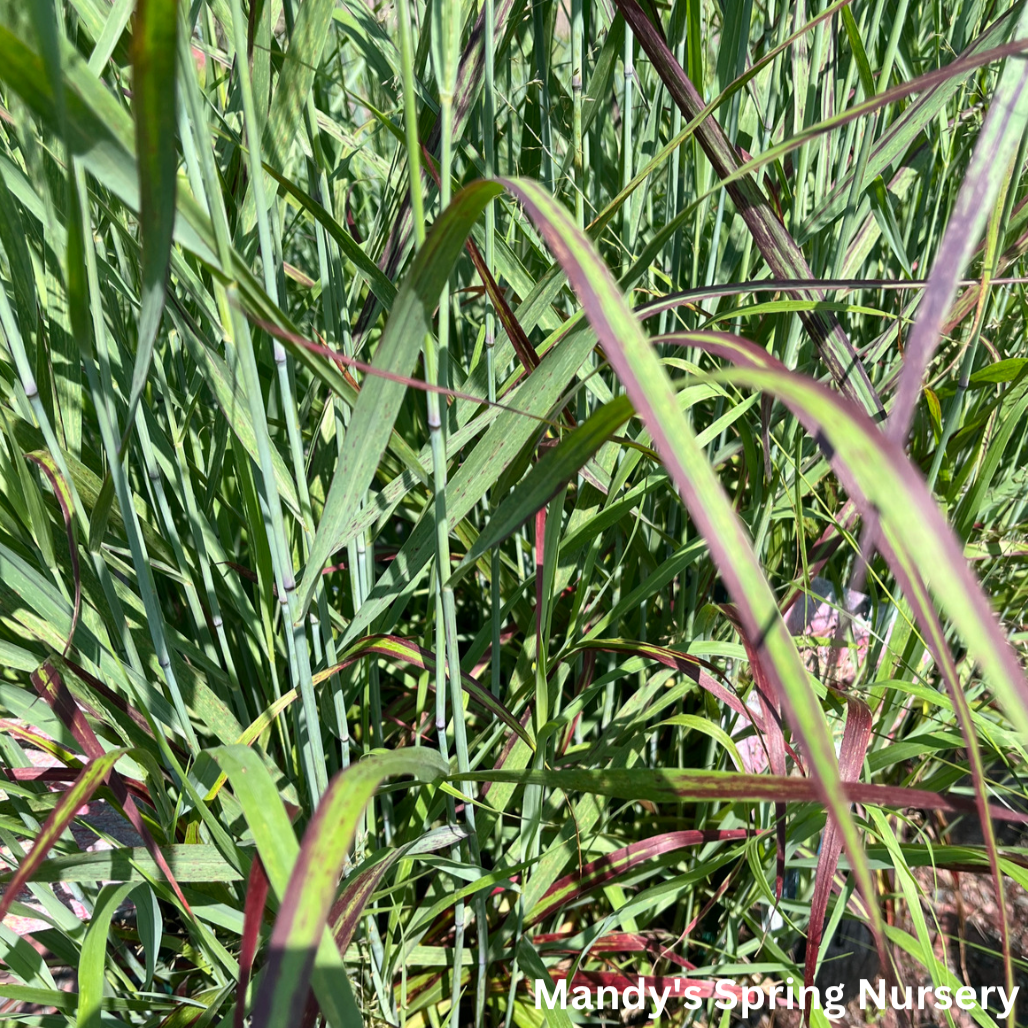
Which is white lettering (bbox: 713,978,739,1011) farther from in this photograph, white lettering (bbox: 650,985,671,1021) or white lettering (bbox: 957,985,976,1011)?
white lettering (bbox: 957,985,976,1011)

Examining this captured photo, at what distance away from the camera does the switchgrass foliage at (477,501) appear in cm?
28

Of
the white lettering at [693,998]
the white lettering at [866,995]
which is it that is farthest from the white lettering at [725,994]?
the white lettering at [866,995]

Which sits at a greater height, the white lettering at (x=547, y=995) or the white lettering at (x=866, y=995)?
the white lettering at (x=866, y=995)

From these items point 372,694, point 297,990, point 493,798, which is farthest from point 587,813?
point 297,990

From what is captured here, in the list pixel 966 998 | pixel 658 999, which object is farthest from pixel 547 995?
pixel 966 998

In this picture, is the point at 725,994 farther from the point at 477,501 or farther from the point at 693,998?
the point at 477,501

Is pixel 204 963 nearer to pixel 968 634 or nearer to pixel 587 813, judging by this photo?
pixel 587 813

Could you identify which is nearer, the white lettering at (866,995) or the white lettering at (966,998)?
the white lettering at (966,998)

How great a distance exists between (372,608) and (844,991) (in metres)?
0.69

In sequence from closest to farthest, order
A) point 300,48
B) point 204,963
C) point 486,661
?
1. point 300,48
2. point 204,963
3. point 486,661

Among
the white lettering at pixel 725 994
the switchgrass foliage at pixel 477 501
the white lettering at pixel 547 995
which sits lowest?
the white lettering at pixel 547 995

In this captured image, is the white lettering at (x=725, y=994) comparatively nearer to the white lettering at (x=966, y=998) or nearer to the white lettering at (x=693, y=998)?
the white lettering at (x=693, y=998)

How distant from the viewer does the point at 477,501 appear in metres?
0.50

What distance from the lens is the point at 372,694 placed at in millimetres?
626
